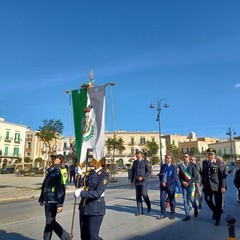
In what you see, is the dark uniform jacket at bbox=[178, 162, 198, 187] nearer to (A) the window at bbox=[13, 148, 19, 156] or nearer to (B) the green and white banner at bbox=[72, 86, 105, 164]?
(B) the green and white banner at bbox=[72, 86, 105, 164]

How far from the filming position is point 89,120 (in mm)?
5996

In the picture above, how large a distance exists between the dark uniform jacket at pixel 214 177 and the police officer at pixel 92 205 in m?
3.90

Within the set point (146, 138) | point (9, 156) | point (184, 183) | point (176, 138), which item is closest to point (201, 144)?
point (176, 138)

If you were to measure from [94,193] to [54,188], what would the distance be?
123 centimetres

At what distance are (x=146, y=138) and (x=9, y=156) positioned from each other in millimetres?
45930

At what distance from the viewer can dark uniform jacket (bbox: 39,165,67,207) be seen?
512 centimetres

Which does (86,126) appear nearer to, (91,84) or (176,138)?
(91,84)

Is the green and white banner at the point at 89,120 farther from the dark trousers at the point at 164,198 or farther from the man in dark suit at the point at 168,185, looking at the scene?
the dark trousers at the point at 164,198

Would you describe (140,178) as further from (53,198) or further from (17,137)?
(17,137)

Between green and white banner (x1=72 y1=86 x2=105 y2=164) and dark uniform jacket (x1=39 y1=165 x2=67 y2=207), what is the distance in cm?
53

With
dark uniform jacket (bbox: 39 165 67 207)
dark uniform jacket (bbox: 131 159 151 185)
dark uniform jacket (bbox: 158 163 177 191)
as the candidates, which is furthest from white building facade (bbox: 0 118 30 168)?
dark uniform jacket (bbox: 39 165 67 207)

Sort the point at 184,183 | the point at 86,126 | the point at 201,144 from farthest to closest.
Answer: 1. the point at 201,144
2. the point at 184,183
3. the point at 86,126

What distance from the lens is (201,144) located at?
111m

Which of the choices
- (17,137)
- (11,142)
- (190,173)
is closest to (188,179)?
(190,173)
